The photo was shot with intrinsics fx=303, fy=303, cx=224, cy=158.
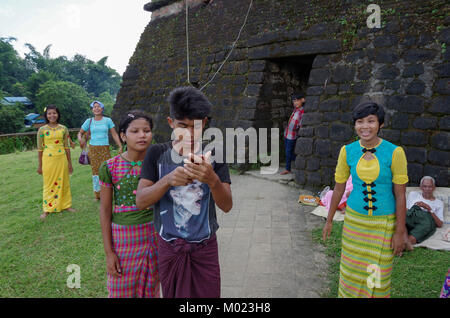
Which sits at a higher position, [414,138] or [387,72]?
[387,72]

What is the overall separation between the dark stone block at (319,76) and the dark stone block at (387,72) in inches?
35.0

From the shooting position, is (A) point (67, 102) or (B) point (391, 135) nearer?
(B) point (391, 135)

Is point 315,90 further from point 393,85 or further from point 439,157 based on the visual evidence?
point 439,157

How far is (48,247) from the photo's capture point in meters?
4.03

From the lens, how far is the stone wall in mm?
4715

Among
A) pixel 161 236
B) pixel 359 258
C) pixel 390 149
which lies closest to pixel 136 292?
pixel 161 236

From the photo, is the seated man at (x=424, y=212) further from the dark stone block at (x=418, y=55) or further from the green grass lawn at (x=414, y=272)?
the dark stone block at (x=418, y=55)

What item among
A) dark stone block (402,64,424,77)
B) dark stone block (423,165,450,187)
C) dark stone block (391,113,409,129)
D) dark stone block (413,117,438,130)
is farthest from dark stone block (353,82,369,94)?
dark stone block (423,165,450,187)

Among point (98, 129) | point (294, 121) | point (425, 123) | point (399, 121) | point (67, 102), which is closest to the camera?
point (425, 123)

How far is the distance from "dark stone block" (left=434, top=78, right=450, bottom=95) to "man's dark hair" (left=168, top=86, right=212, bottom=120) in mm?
4568

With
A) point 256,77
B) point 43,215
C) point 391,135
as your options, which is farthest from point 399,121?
point 43,215

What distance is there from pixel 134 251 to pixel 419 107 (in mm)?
4791

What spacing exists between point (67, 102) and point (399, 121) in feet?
96.0

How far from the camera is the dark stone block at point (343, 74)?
17.9 ft
